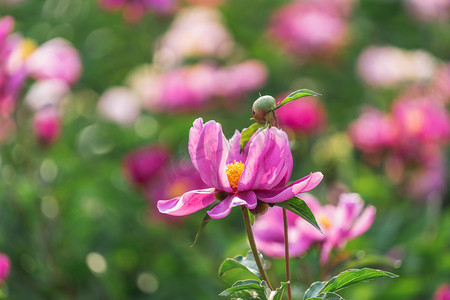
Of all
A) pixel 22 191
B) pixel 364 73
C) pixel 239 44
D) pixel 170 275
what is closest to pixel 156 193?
pixel 170 275

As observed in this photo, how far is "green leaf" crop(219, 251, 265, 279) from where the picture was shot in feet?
1.94

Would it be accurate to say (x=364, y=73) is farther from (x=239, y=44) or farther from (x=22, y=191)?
(x=22, y=191)

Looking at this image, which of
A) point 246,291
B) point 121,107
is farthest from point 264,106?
point 121,107

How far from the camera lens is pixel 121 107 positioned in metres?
1.97

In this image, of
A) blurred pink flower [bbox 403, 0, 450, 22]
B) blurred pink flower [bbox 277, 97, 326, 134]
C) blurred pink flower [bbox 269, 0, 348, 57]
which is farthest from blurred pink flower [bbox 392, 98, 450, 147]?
blurred pink flower [bbox 403, 0, 450, 22]

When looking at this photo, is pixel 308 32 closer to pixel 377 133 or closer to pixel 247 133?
pixel 377 133

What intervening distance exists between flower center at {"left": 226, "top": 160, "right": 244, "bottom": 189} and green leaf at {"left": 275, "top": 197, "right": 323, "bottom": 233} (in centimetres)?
5

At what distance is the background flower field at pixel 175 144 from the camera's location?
1248 mm

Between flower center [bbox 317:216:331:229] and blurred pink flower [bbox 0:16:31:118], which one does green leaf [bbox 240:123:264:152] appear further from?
blurred pink flower [bbox 0:16:31:118]

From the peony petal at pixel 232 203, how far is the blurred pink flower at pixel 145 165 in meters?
0.88

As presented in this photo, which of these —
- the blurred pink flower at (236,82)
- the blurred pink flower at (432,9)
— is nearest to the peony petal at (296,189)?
the blurred pink flower at (236,82)

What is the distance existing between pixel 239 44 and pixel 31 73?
5.03 ft

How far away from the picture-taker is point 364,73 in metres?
2.23

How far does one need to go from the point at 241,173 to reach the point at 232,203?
2.2 inches
